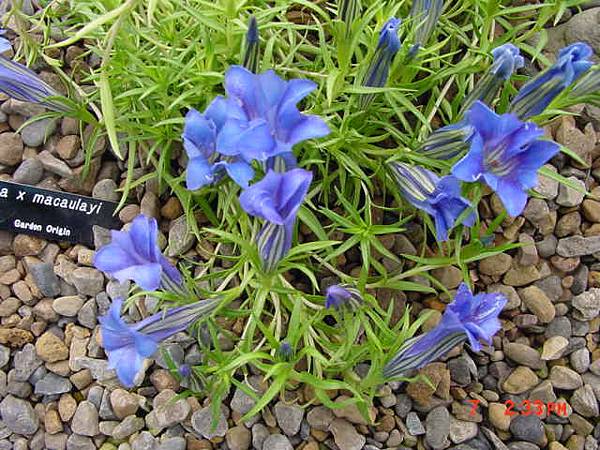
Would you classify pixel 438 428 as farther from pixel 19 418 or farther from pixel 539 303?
pixel 19 418

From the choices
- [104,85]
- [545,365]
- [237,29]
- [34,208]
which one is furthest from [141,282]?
[545,365]

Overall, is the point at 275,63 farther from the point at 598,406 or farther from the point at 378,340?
the point at 598,406

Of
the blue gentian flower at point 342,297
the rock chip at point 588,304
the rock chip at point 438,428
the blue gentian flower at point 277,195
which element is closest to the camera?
the blue gentian flower at point 277,195

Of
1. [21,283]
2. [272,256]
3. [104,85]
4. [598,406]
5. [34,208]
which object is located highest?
[104,85]

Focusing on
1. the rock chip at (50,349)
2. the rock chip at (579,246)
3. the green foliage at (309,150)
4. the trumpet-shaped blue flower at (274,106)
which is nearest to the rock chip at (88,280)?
the rock chip at (50,349)

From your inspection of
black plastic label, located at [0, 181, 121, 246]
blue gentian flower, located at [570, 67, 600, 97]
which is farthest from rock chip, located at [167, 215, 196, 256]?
blue gentian flower, located at [570, 67, 600, 97]

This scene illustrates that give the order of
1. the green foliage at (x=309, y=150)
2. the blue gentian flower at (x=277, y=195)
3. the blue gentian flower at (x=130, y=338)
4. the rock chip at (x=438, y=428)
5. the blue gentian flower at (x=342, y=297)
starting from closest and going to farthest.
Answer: the blue gentian flower at (x=277, y=195), the blue gentian flower at (x=130, y=338), the blue gentian flower at (x=342, y=297), the green foliage at (x=309, y=150), the rock chip at (x=438, y=428)

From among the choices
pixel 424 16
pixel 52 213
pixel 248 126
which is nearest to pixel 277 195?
pixel 248 126

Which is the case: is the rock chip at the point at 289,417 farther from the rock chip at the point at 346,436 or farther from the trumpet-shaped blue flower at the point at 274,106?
the trumpet-shaped blue flower at the point at 274,106
